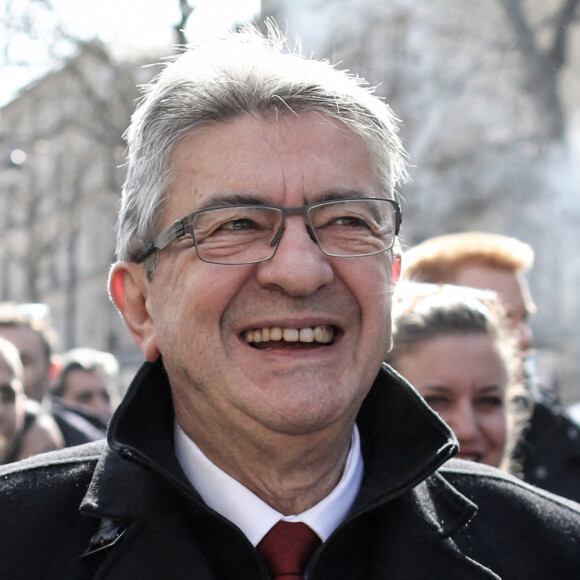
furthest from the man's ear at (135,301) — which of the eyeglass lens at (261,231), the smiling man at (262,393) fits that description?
the eyeglass lens at (261,231)

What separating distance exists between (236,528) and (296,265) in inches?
25.8

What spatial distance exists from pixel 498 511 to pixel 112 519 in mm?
1065

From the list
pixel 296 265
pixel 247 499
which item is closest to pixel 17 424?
pixel 247 499

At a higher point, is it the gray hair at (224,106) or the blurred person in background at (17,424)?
the gray hair at (224,106)

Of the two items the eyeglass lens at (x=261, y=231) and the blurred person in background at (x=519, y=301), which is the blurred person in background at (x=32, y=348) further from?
the eyeglass lens at (x=261, y=231)

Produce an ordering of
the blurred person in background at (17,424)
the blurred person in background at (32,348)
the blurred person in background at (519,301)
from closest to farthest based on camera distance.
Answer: the blurred person in background at (519,301) → the blurred person in background at (17,424) → the blurred person in background at (32,348)

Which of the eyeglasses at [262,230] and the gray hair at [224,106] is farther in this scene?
the gray hair at [224,106]

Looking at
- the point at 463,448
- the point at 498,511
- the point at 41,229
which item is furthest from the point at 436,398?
the point at 41,229

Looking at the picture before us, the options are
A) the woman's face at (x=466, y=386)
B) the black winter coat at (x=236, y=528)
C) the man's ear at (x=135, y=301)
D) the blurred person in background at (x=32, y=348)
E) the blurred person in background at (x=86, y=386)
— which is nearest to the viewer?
the black winter coat at (x=236, y=528)

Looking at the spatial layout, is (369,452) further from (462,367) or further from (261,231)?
(462,367)

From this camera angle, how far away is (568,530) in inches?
104

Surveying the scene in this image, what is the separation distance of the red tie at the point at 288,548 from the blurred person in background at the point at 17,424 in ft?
8.59

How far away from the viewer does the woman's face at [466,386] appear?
11.3ft

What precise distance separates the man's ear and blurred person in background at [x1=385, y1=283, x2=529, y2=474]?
3.55ft
